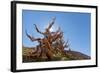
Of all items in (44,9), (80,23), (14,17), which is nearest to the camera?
(14,17)

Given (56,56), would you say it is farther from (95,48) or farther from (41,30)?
(95,48)

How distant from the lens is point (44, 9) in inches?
65.2

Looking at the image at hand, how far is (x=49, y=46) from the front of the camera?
1.68 metres

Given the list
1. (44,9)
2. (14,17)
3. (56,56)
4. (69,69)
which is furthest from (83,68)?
(14,17)

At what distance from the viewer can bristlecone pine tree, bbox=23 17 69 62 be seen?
165 cm

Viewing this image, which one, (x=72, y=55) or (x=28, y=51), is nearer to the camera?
(x=28, y=51)

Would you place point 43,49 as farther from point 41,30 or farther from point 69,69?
point 69,69

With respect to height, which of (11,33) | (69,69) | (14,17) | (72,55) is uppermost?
(14,17)

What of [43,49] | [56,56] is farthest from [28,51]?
[56,56]

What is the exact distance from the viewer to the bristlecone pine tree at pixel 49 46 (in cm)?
165

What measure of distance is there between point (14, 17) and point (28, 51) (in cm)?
27

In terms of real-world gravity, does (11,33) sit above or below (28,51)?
above

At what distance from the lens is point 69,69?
5.72 ft

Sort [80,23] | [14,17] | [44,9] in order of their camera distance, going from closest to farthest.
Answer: [14,17] < [44,9] < [80,23]
